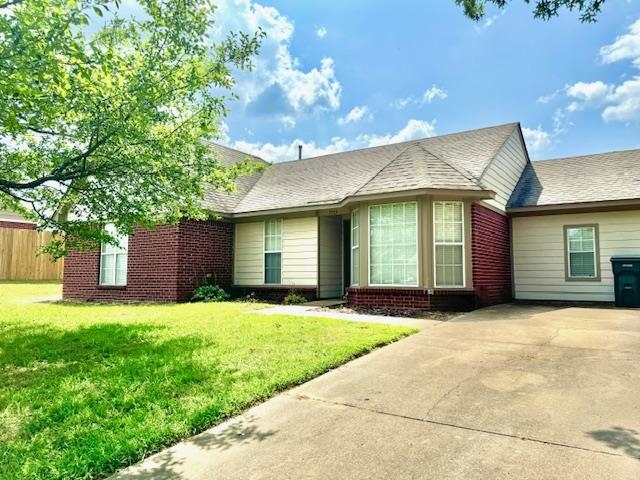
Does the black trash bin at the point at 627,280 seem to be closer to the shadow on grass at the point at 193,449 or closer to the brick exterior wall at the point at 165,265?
the shadow on grass at the point at 193,449

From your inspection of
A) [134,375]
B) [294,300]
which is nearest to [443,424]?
[134,375]

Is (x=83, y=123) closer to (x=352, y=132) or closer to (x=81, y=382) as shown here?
(x=81, y=382)

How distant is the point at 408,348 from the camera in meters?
6.14

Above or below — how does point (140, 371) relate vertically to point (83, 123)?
below

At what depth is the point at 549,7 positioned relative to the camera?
5559mm

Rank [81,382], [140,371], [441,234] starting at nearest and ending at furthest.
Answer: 1. [81,382]
2. [140,371]
3. [441,234]

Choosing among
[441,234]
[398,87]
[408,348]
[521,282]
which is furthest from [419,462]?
[398,87]

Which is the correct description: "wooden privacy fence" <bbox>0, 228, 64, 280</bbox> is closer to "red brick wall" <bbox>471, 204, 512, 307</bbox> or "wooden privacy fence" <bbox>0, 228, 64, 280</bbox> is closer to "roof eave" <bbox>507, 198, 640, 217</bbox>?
"red brick wall" <bbox>471, 204, 512, 307</bbox>

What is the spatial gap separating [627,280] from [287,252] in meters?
9.34

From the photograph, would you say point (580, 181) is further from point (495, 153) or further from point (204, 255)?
point (204, 255)

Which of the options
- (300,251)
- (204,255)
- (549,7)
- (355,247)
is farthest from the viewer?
(204,255)

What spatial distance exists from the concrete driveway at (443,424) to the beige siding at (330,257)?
24.7 feet

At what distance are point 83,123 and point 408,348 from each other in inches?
223

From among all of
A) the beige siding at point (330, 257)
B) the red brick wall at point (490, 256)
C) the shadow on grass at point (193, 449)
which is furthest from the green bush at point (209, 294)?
the shadow on grass at point (193, 449)
